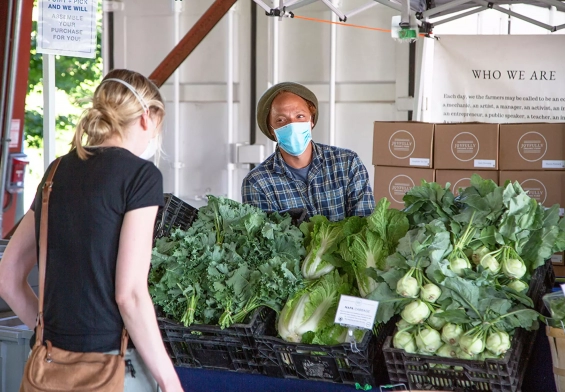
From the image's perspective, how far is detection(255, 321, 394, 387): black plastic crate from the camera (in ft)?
6.97

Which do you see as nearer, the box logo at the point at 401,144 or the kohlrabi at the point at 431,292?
the kohlrabi at the point at 431,292

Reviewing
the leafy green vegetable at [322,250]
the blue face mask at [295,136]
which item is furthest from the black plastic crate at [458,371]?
the blue face mask at [295,136]

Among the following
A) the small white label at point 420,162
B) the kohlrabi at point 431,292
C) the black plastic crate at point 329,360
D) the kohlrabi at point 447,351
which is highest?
the small white label at point 420,162

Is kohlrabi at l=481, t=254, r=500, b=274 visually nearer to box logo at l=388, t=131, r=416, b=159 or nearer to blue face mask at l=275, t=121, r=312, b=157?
blue face mask at l=275, t=121, r=312, b=157

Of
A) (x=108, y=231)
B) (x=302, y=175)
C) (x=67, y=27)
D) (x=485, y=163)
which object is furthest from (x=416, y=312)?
(x=67, y=27)

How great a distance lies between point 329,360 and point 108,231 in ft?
2.71

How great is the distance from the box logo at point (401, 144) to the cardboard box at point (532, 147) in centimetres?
57

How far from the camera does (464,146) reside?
436cm

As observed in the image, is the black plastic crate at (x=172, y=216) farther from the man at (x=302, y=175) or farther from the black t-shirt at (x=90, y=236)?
the black t-shirt at (x=90, y=236)

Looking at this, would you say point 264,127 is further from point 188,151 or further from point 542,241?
point 188,151

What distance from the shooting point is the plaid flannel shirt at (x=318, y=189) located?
10.4ft

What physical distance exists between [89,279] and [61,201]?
0.21m

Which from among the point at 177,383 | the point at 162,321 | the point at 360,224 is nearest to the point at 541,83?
the point at 360,224

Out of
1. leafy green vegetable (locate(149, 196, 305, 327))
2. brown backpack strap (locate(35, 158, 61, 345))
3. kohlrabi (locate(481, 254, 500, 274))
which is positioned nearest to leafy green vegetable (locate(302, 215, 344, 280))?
leafy green vegetable (locate(149, 196, 305, 327))
